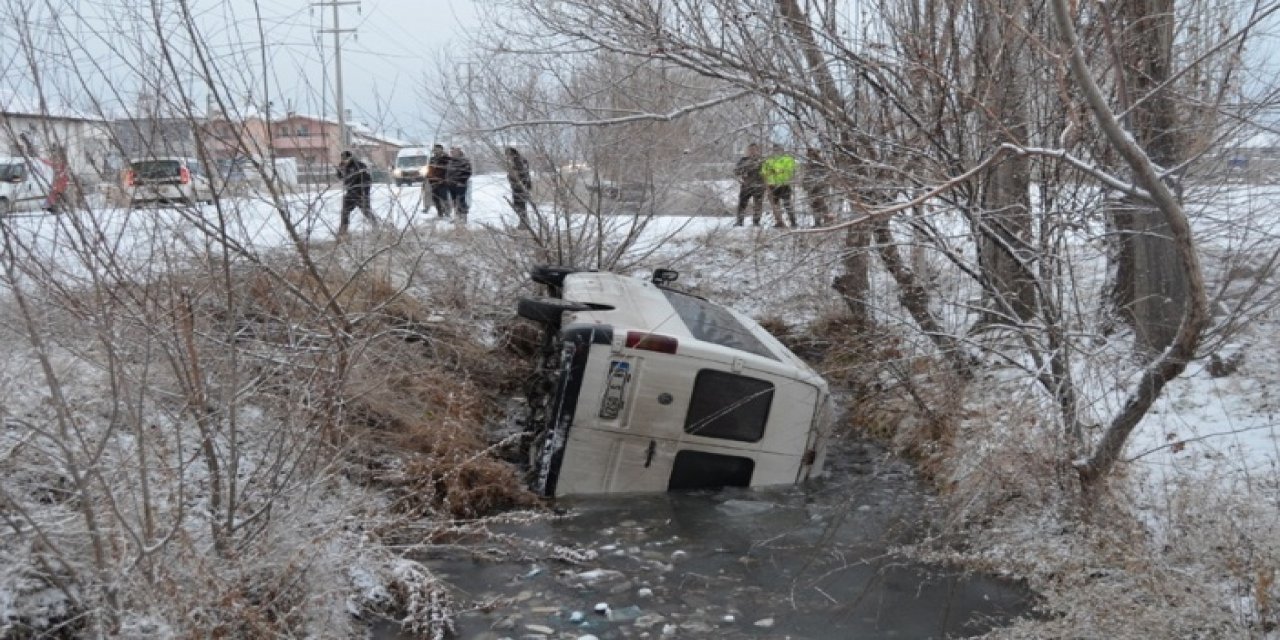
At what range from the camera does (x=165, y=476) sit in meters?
4.79

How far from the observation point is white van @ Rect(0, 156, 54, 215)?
464 centimetres

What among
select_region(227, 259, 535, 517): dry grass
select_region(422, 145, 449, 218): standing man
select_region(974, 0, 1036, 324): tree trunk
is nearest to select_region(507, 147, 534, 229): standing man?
select_region(422, 145, 449, 218): standing man

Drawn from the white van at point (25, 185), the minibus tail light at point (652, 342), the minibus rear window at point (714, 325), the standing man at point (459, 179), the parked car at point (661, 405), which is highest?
the standing man at point (459, 179)

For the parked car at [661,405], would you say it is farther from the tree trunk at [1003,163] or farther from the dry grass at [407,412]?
the tree trunk at [1003,163]

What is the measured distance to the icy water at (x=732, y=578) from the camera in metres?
5.62

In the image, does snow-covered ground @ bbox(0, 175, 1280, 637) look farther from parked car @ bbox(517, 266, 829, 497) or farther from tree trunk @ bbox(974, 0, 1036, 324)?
parked car @ bbox(517, 266, 829, 497)

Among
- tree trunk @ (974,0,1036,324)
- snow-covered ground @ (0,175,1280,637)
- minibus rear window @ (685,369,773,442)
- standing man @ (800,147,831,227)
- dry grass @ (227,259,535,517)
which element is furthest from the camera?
standing man @ (800,147,831,227)

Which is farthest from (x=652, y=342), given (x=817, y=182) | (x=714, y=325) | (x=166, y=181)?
(x=166, y=181)

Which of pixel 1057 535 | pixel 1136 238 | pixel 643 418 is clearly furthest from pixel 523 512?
pixel 1136 238

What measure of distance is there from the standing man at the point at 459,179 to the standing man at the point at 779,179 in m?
4.22

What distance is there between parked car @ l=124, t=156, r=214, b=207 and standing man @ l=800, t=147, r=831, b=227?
4.34 metres

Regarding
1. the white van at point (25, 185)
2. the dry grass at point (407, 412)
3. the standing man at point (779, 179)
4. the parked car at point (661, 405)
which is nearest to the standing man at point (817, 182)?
the standing man at point (779, 179)

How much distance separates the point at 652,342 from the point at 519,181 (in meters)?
5.95

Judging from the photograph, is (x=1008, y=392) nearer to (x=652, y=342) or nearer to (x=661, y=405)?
(x=661, y=405)
